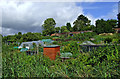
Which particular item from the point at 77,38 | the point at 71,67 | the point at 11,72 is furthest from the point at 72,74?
the point at 77,38

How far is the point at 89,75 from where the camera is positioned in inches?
58.3

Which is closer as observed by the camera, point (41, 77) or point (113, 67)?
point (113, 67)

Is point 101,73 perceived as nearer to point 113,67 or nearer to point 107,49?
point 113,67

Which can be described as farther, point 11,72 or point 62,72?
point 11,72

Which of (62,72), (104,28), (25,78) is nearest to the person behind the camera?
(62,72)

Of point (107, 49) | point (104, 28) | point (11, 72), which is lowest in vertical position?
point (11, 72)

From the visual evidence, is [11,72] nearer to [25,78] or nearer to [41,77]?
[25,78]

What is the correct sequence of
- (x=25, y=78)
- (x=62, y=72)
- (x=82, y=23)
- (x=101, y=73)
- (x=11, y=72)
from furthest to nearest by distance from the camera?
(x=82, y=23) < (x=11, y=72) < (x=25, y=78) < (x=62, y=72) < (x=101, y=73)

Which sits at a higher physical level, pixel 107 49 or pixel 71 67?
pixel 107 49

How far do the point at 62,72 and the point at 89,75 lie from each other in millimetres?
409

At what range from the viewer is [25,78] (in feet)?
6.37

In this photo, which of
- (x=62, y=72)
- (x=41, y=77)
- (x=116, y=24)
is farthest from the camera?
(x=116, y=24)

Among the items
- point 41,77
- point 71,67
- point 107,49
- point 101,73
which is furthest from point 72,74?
point 107,49

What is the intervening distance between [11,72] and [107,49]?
2252 millimetres
